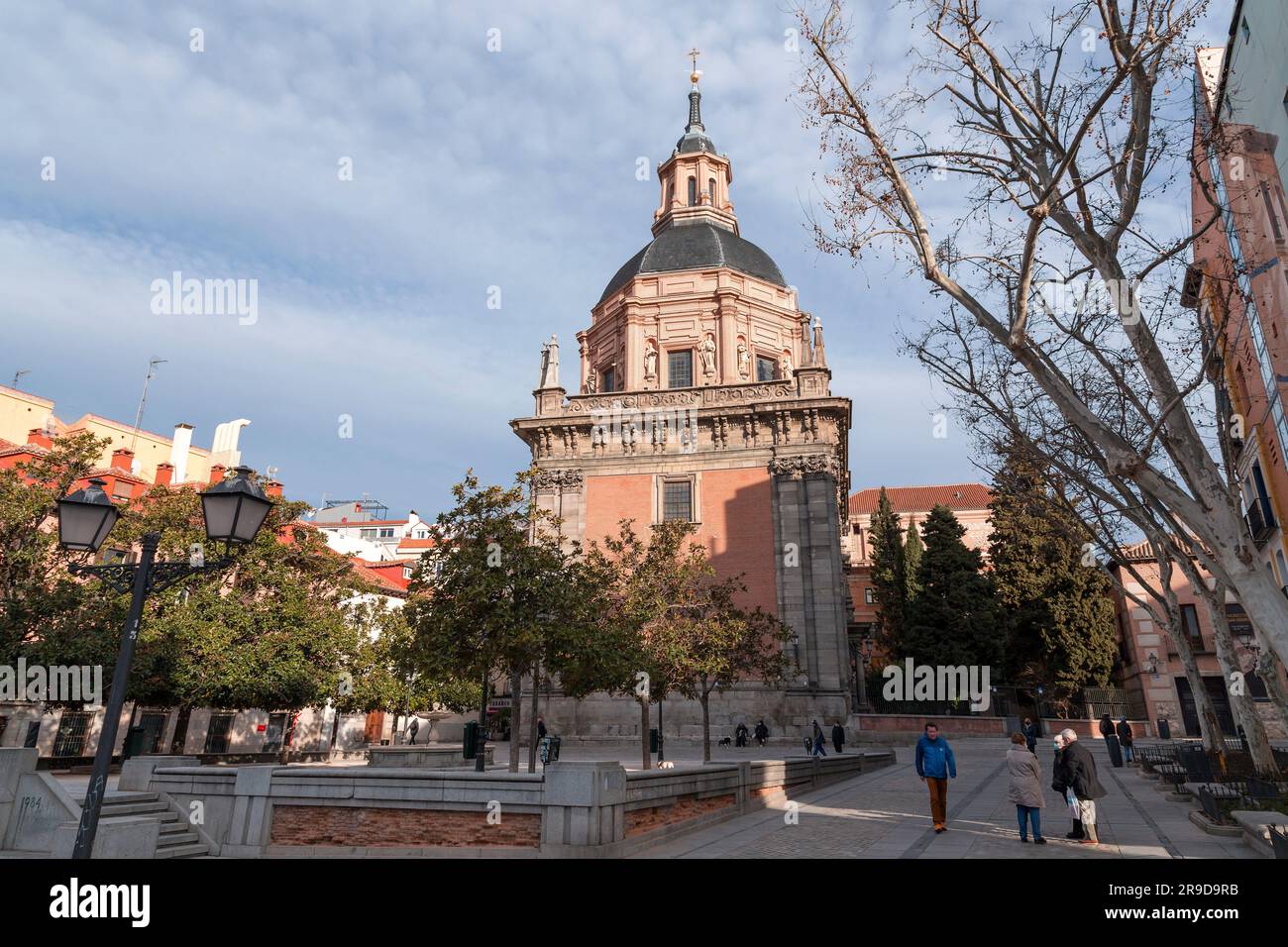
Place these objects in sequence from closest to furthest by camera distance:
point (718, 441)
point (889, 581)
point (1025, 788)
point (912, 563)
A: 1. point (1025, 788)
2. point (718, 441)
3. point (889, 581)
4. point (912, 563)

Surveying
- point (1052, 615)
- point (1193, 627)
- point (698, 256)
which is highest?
point (698, 256)

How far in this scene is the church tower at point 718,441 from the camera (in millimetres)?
30484

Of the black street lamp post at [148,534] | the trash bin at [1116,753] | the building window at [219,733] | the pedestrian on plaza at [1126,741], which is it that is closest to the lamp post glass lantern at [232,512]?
the black street lamp post at [148,534]

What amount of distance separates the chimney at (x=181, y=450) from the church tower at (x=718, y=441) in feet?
56.2

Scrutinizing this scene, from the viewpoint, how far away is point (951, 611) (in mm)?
40594

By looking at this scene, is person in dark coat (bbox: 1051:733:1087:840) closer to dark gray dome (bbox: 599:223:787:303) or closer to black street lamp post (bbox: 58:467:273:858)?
black street lamp post (bbox: 58:467:273:858)

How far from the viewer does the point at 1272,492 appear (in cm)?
2134

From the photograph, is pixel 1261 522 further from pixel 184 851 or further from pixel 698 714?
pixel 184 851

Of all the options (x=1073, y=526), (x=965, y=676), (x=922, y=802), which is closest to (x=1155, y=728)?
(x=965, y=676)

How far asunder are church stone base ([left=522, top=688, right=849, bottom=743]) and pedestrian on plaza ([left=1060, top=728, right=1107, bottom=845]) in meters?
19.1

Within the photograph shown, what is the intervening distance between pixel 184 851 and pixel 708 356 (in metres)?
29.1

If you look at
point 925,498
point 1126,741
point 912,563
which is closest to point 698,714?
point 1126,741

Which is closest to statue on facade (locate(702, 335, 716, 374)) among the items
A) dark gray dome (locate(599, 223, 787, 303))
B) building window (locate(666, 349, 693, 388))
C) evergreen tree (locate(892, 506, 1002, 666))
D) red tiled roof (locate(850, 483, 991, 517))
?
building window (locate(666, 349, 693, 388))

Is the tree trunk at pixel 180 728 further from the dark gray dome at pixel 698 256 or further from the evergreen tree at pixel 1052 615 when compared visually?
the evergreen tree at pixel 1052 615
